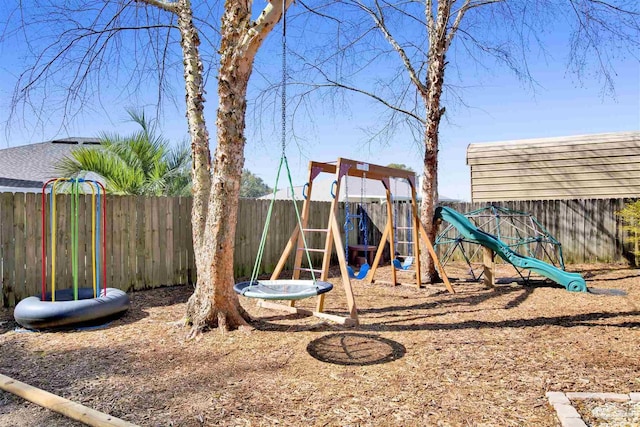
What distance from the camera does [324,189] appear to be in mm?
26953

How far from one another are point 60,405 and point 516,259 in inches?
250

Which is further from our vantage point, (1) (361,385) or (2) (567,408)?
(1) (361,385)

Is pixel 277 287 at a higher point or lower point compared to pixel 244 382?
higher

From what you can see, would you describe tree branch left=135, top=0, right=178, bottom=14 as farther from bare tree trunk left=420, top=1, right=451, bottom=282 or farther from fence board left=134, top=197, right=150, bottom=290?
bare tree trunk left=420, top=1, right=451, bottom=282

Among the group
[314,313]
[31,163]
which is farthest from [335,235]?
[31,163]

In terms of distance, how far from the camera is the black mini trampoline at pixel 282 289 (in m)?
3.86

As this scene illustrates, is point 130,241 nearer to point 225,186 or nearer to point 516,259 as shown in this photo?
point 225,186

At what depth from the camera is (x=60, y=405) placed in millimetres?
2730

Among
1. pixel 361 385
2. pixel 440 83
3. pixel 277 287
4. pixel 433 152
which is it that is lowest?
pixel 361 385

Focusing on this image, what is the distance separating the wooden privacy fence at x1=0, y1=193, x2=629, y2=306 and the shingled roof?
5.11 m

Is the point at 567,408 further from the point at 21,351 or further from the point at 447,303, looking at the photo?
the point at 21,351

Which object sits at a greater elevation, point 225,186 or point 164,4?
point 164,4

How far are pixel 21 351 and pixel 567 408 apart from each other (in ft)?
14.0

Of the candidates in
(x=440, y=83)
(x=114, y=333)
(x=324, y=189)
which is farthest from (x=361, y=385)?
(x=324, y=189)
